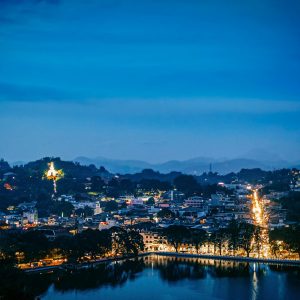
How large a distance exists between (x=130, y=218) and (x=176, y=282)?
35.8ft

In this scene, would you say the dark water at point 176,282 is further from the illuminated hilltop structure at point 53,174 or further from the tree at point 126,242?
the illuminated hilltop structure at point 53,174

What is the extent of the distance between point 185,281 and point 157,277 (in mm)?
779

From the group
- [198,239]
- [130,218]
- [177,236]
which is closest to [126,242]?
[177,236]

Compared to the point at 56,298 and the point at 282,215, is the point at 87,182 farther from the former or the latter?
the point at 56,298

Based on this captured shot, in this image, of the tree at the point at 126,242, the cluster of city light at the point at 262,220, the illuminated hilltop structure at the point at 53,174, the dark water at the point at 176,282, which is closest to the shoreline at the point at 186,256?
the tree at the point at 126,242

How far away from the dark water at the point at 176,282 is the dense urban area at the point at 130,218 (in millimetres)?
839

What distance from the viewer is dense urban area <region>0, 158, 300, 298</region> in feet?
52.8

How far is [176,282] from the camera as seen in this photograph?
14070 millimetres

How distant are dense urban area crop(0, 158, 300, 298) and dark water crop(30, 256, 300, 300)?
839mm

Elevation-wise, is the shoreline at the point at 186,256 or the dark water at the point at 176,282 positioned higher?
the shoreline at the point at 186,256

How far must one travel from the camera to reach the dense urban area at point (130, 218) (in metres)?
16.1

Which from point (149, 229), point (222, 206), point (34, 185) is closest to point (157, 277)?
point (149, 229)

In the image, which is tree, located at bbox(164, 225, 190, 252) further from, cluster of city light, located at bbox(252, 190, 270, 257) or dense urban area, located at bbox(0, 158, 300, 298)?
cluster of city light, located at bbox(252, 190, 270, 257)

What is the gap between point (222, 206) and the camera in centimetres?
2911
